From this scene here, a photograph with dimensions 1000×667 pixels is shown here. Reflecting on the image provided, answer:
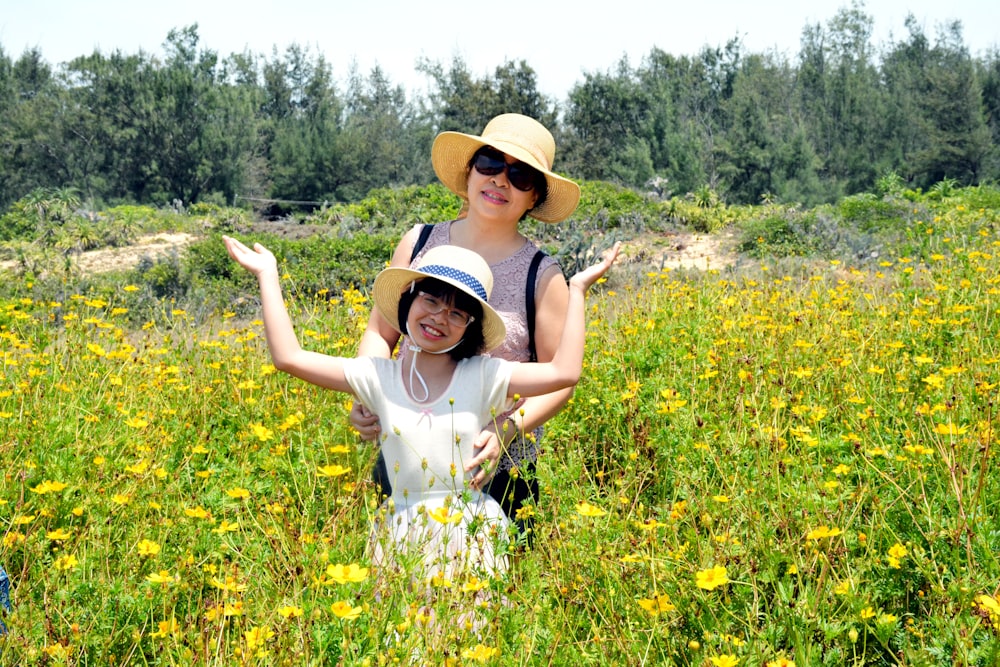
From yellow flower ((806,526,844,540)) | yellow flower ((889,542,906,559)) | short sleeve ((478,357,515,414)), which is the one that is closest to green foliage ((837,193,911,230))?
short sleeve ((478,357,515,414))

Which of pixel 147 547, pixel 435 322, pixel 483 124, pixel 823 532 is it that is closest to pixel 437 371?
pixel 435 322

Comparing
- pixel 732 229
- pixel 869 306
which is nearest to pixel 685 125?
pixel 732 229

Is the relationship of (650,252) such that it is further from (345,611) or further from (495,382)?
(345,611)

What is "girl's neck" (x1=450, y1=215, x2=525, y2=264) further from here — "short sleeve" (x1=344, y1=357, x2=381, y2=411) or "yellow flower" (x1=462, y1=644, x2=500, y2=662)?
"yellow flower" (x1=462, y1=644, x2=500, y2=662)

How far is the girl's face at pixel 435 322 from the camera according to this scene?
2.52 meters

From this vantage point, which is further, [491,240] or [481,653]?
[491,240]

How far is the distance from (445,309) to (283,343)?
44cm

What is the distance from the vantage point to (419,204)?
562 inches

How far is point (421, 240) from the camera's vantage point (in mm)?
3016

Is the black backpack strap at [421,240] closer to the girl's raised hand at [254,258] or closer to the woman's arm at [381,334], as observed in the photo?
the woman's arm at [381,334]

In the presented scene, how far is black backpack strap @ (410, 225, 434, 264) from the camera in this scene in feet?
9.77

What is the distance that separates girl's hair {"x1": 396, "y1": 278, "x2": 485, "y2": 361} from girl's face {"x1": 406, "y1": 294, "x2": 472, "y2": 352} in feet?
0.05

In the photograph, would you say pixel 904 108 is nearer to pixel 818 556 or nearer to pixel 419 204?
pixel 419 204

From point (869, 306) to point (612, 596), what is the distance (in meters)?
3.50
